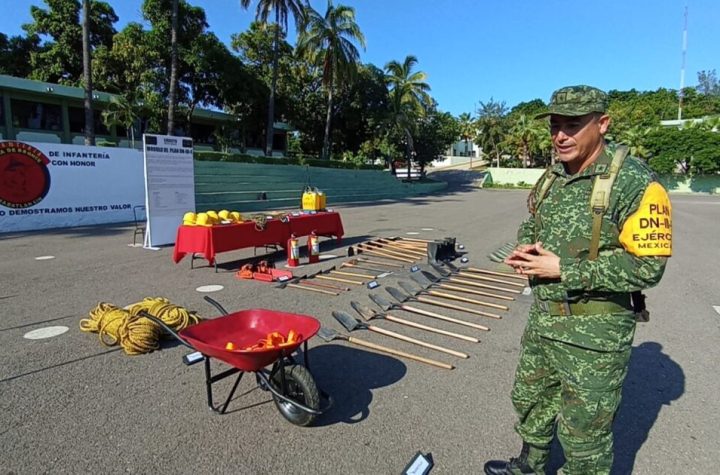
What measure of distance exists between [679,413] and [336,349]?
9.08 feet

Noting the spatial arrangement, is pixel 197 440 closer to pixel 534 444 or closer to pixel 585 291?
pixel 534 444

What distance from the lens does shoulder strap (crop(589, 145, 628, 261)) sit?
1762 mm

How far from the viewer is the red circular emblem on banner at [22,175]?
446 inches

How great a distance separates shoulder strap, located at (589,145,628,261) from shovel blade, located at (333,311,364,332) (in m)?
3.08

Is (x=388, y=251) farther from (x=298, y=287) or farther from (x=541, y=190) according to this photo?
(x=541, y=190)

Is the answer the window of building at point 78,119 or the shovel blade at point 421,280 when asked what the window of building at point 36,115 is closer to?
the window of building at point 78,119

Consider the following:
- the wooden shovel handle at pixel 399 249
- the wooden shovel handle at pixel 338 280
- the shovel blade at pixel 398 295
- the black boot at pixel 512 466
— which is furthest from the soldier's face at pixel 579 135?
the wooden shovel handle at pixel 399 249

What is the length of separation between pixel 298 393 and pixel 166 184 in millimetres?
8096

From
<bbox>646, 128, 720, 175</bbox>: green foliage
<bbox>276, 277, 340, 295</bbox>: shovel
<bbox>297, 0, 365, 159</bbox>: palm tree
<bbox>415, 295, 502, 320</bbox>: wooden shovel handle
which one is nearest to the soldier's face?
<bbox>415, 295, 502, 320</bbox>: wooden shovel handle

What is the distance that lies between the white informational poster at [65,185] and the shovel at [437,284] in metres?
11.4

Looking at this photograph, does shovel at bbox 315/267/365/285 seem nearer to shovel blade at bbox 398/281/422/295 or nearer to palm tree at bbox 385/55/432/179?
shovel blade at bbox 398/281/422/295

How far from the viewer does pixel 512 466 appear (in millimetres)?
2344

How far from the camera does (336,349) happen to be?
4.12m

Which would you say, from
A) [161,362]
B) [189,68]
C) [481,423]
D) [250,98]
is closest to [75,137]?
[189,68]
